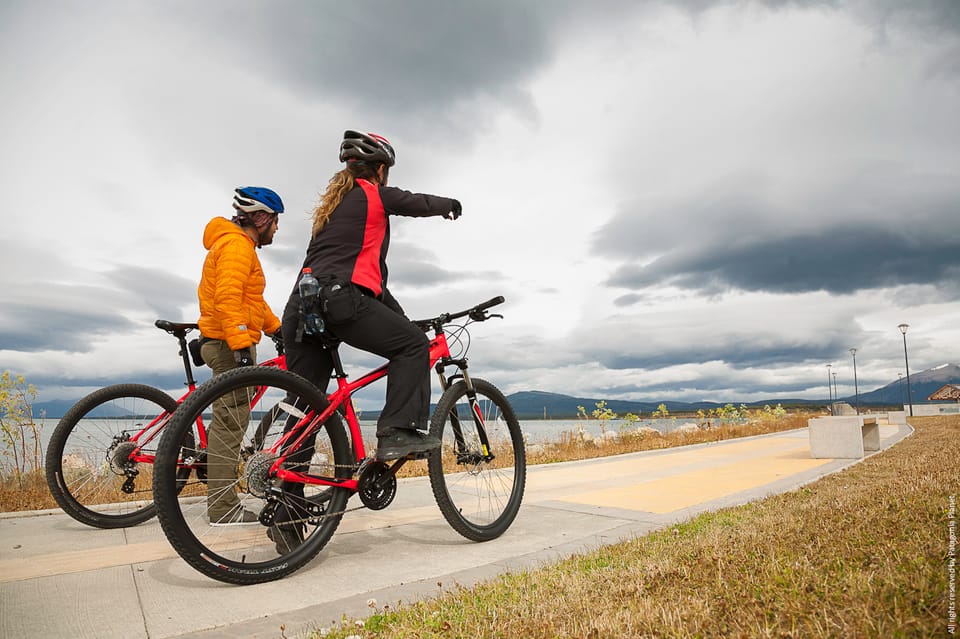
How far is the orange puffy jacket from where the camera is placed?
4074mm

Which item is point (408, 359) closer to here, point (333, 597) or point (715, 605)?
point (333, 597)

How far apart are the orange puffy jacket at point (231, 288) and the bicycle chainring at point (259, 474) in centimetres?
110

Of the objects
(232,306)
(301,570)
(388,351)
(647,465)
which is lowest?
(647,465)

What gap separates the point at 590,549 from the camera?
3.75 meters

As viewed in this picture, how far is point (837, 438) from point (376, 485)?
868 centimetres

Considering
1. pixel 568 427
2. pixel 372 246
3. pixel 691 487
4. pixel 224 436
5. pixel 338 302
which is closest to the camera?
pixel 338 302

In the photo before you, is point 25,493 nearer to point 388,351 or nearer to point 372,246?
point 388,351

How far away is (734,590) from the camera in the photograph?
7.93 ft

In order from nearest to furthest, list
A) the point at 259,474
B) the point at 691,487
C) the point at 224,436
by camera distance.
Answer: the point at 259,474
the point at 224,436
the point at 691,487

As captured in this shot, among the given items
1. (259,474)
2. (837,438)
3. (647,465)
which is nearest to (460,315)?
(259,474)

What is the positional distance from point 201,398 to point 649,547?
247 centimetres

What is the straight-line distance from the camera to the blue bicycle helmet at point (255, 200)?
4.48 meters

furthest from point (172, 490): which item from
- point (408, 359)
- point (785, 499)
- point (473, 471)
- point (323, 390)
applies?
point (785, 499)

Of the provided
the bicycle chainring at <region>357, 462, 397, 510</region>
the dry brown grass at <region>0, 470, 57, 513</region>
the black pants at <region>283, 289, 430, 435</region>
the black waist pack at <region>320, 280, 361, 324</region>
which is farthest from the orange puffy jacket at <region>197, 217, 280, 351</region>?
the dry brown grass at <region>0, 470, 57, 513</region>
